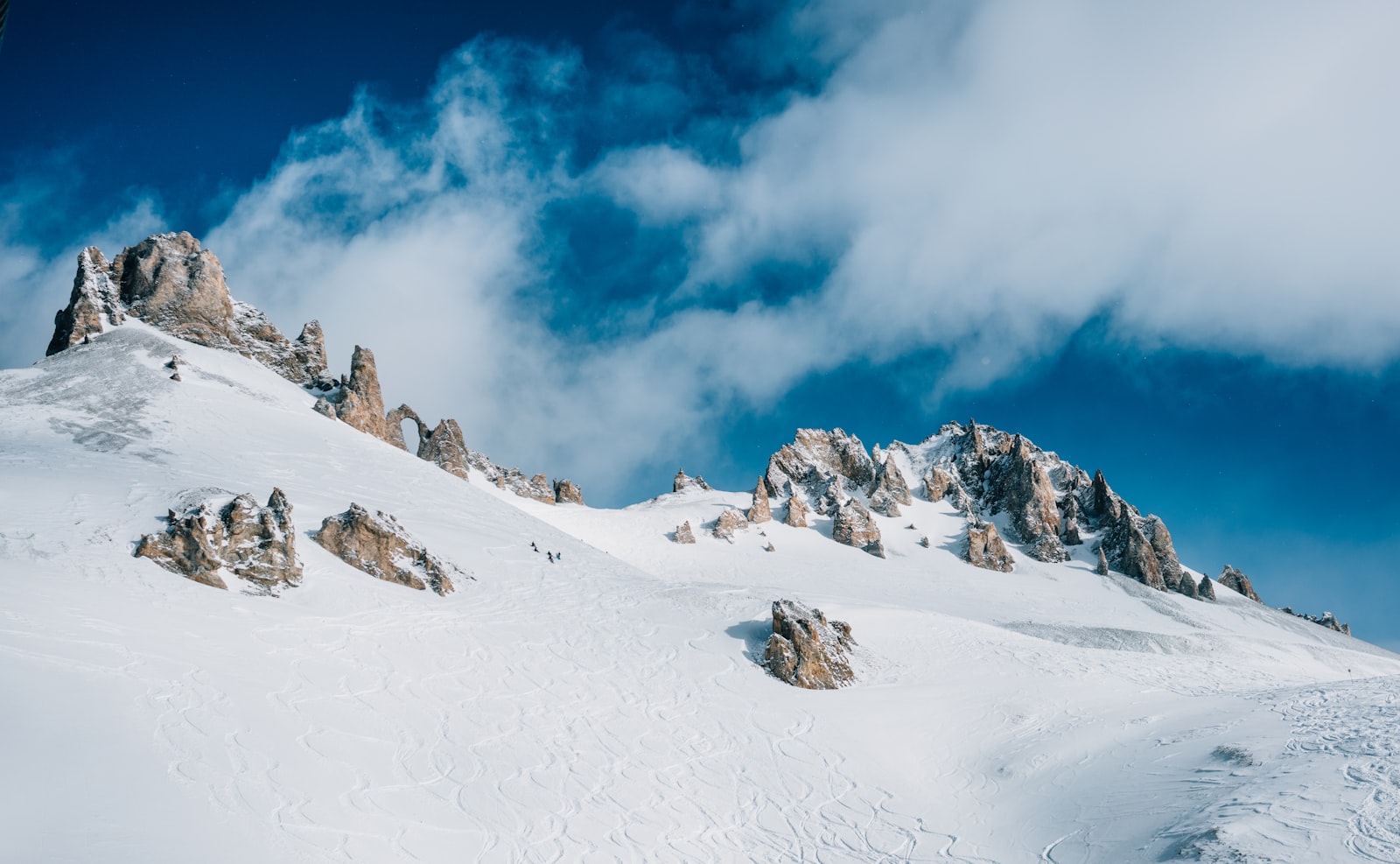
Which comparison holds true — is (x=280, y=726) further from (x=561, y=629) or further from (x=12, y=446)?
(x=12, y=446)

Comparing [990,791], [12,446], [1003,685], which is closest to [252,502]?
[12,446]

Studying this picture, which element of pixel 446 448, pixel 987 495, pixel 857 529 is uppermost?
pixel 987 495

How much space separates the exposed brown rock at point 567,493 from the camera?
91375 millimetres

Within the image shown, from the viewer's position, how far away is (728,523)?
7619 centimetres

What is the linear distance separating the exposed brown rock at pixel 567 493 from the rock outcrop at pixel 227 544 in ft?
216

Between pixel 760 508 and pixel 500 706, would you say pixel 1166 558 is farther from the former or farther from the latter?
pixel 500 706

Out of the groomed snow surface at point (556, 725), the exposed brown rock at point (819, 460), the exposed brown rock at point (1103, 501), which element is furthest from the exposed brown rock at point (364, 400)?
the exposed brown rock at point (1103, 501)

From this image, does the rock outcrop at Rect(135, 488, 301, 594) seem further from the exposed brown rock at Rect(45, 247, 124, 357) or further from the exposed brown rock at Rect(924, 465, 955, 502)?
the exposed brown rock at Rect(924, 465, 955, 502)

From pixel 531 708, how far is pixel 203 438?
3213cm

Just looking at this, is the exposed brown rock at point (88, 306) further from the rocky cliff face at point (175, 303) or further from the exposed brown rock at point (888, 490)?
the exposed brown rock at point (888, 490)

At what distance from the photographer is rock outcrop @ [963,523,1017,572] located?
73.9m

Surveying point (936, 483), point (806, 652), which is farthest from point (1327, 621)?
point (806, 652)

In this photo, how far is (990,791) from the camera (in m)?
18.1

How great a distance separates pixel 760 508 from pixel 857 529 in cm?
1112
